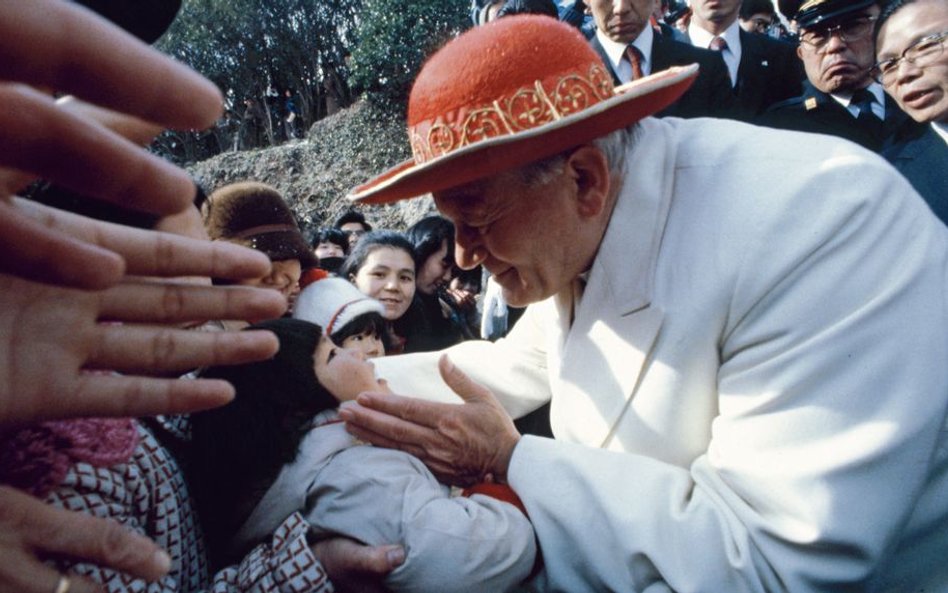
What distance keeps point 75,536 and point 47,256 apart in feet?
1.07

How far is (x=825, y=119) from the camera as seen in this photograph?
3.71 meters

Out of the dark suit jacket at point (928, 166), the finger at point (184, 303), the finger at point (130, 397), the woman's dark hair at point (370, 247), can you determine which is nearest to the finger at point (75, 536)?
the finger at point (130, 397)

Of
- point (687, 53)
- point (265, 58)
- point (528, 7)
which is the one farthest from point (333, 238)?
point (265, 58)

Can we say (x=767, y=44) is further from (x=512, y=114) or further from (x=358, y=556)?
(x=358, y=556)

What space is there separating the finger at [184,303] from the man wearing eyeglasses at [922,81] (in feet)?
9.70

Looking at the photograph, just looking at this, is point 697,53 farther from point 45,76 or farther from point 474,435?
point 45,76

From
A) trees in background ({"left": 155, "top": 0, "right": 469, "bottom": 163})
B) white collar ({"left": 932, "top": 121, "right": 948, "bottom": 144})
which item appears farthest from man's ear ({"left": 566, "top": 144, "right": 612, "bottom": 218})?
trees in background ({"left": 155, "top": 0, "right": 469, "bottom": 163})

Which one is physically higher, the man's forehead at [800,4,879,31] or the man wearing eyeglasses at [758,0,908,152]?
the man's forehead at [800,4,879,31]

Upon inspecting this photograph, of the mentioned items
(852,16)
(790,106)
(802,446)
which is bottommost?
(802,446)

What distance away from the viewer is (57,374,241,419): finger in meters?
0.73

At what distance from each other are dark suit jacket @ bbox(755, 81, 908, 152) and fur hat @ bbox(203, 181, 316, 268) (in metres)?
2.90

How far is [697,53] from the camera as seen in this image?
4.14 m

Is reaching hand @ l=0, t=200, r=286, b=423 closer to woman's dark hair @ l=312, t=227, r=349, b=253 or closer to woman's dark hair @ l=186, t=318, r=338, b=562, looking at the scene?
woman's dark hair @ l=186, t=318, r=338, b=562

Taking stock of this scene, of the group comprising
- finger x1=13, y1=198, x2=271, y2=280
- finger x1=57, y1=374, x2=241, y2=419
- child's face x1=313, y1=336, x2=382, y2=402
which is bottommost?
child's face x1=313, y1=336, x2=382, y2=402
